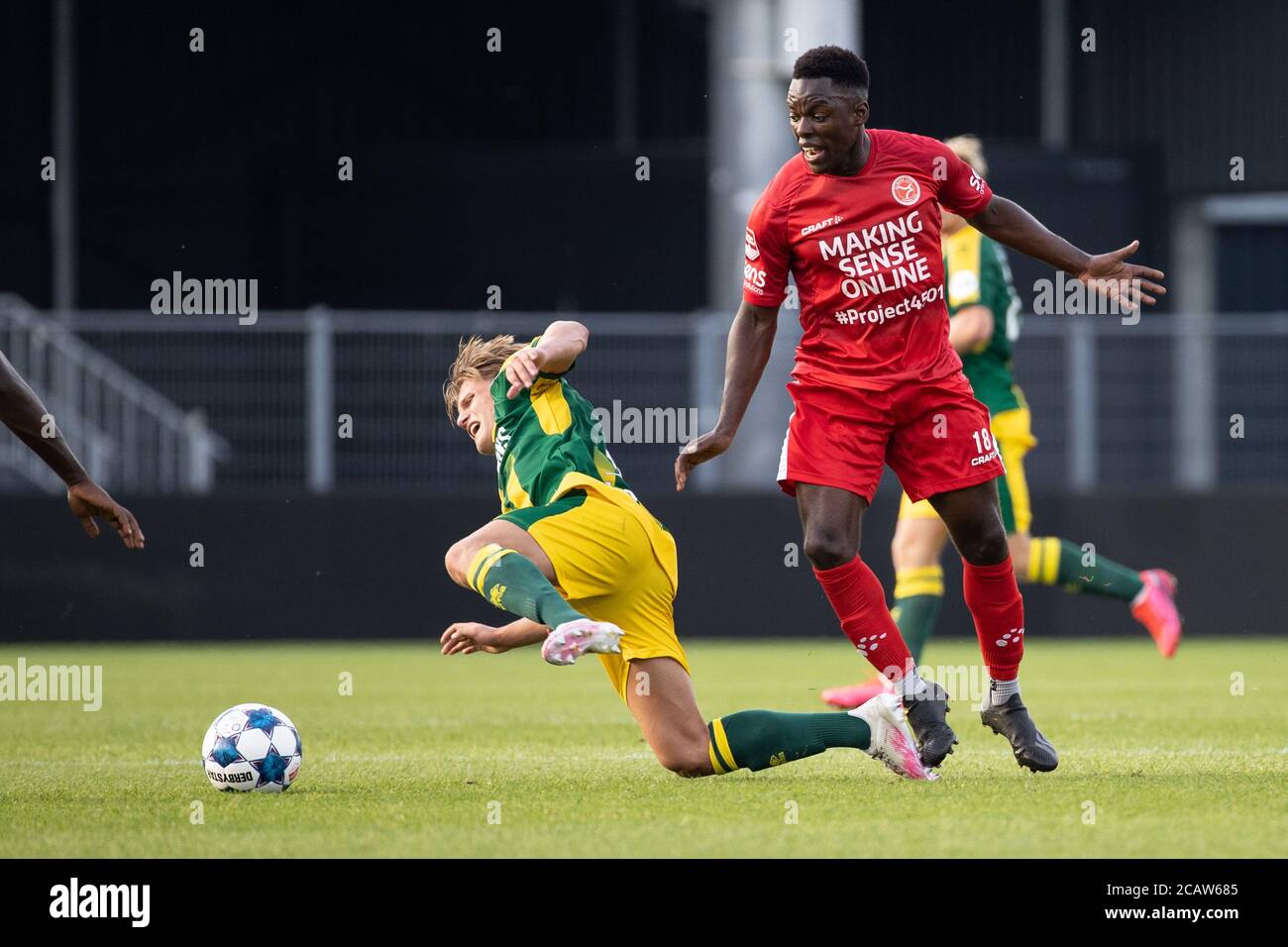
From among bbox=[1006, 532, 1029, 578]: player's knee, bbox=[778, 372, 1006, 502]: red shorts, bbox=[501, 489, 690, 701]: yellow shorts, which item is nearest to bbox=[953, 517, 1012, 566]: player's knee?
bbox=[778, 372, 1006, 502]: red shorts

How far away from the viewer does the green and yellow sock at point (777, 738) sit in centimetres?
562

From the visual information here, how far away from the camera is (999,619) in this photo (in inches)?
238

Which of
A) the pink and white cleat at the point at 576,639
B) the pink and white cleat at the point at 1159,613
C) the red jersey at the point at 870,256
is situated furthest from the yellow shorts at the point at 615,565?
the pink and white cleat at the point at 1159,613

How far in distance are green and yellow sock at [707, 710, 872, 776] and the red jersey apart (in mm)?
1015

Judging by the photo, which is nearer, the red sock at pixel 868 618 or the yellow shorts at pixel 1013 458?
the red sock at pixel 868 618

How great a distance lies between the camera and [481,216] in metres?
19.2

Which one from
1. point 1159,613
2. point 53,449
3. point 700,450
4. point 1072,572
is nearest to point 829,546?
point 700,450


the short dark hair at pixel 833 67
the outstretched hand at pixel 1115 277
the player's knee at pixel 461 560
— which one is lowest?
the player's knee at pixel 461 560

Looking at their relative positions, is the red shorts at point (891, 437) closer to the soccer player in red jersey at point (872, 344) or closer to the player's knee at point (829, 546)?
the soccer player in red jersey at point (872, 344)

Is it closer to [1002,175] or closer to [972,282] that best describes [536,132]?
[1002,175]

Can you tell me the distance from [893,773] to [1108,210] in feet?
44.4

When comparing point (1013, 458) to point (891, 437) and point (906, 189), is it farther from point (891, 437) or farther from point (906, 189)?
point (906, 189)

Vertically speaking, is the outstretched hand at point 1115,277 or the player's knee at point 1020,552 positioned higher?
the outstretched hand at point 1115,277

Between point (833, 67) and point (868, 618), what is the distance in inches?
65.4
